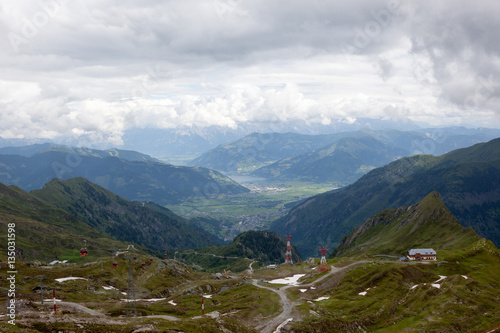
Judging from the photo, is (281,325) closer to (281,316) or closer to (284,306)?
(281,316)

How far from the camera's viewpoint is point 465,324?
11100 centimetres

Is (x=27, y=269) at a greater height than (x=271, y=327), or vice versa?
(x=27, y=269)

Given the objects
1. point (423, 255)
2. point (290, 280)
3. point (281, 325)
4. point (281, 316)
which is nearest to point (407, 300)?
point (281, 316)

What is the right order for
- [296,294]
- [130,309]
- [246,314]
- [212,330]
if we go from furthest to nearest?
[296,294] < [246,314] < [130,309] < [212,330]

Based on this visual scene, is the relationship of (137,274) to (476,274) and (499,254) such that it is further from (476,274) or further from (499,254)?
(499,254)

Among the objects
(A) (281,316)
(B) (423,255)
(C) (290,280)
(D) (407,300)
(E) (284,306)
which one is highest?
(B) (423,255)

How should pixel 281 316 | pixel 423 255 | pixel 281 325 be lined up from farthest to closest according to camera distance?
1. pixel 423 255
2. pixel 281 316
3. pixel 281 325

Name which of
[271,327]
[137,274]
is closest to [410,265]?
[271,327]

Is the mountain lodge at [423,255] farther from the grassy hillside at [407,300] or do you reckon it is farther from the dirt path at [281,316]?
the dirt path at [281,316]

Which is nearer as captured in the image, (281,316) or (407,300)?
(281,316)

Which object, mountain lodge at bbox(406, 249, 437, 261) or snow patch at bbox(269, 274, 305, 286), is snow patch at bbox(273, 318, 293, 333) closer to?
snow patch at bbox(269, 274, 305, 286)

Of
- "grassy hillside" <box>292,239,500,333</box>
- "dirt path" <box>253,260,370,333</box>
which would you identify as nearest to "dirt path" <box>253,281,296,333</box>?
"dirt path" <box>253,260,370,333</box>

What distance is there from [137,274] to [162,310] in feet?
250

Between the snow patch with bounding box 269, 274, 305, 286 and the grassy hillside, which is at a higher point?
the snow patch with bounding box 269, 274, 305, 286
